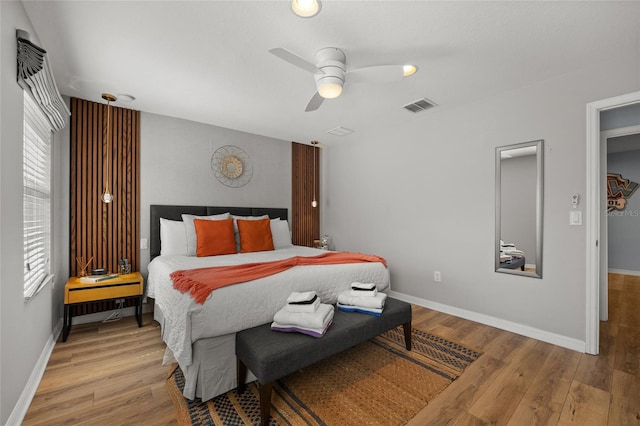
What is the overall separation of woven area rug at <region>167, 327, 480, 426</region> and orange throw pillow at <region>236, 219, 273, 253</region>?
1.66 metres

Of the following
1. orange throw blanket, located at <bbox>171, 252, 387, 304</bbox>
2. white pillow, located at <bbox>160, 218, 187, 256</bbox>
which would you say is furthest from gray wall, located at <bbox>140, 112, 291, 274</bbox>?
orange throw blanket, located at <bbox>171, 252, 387, 304</bbox>

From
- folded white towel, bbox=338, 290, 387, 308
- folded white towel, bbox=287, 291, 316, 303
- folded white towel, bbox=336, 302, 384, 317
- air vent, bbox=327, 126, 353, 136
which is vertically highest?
air vent, bbox=327, 126, 353, 136

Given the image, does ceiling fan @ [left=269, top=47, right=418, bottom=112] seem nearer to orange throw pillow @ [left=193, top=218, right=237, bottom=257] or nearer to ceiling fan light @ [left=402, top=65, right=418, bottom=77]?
ceiling fan light @ [left=402, top=65, right=418, bottom=77]

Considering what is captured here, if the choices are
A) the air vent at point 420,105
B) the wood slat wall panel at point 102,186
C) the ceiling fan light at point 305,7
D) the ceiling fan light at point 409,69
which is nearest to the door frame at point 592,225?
the air vent at point 420,105

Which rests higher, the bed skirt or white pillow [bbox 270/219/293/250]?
white pillow [bbox 270/219/293/250]

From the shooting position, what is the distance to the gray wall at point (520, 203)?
2879 millimetres

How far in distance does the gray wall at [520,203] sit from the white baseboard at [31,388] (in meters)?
4.06

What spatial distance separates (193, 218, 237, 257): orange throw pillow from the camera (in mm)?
3332

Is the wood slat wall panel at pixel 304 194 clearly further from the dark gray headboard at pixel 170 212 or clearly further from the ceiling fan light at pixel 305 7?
the ceiling fan light at pixel 305 7

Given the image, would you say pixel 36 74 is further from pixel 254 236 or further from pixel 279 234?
pixel 279 234

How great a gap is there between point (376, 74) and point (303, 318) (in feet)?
6.16

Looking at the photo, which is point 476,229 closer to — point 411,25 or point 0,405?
point 411,25

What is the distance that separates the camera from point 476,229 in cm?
329

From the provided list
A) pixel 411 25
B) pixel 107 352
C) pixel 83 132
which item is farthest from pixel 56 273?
pixel 411 25
